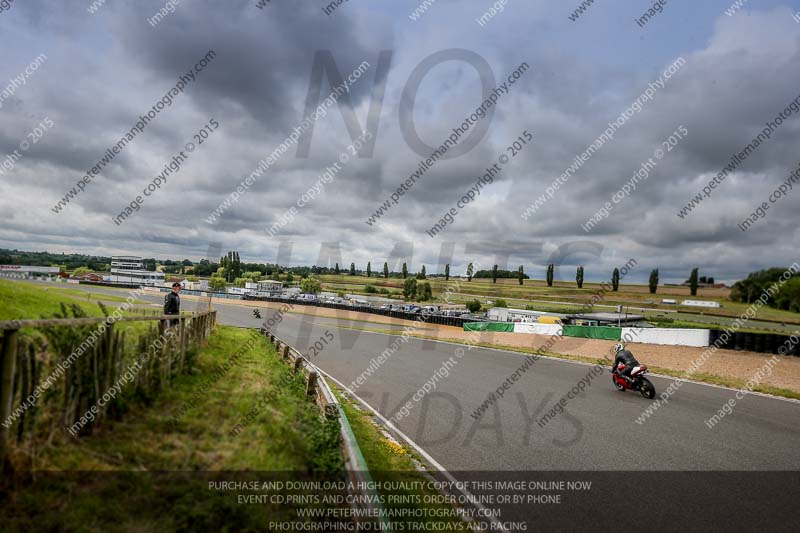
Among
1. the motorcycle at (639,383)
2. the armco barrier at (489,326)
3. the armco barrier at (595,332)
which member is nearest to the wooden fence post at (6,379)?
the motorcycle at (639,383)

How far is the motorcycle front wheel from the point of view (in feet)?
40.8

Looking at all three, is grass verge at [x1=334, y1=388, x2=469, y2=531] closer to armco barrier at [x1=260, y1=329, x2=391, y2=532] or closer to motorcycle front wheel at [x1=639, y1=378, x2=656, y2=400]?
armco barrier at [x1=260, y1=329, x2=391, y2=532]

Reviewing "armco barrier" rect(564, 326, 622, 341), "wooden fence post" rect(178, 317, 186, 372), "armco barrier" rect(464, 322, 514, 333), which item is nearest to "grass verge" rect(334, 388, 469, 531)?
"wooden fence post" rect(178, 317, 186, 372)

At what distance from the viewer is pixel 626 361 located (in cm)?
1338

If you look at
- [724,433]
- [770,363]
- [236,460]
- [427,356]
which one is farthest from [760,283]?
[236,460]

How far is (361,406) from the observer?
11.5 metres

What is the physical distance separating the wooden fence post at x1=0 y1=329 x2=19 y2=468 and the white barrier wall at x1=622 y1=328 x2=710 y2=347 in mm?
30867

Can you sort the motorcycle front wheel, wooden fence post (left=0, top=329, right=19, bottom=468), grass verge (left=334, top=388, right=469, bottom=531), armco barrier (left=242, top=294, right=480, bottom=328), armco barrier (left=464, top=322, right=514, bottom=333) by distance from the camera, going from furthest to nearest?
armco barrier (left=242, top=294, right=480, bottom=328) < armco barrier (left=464, top=322, right=514, bottom=333) < the motorcycle front wheel < grass verge (left=334, top=388, right=469, bottom=531) < wooden fence post (left=0, top=329, right=19, bottom=468)

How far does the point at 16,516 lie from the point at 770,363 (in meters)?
25.6

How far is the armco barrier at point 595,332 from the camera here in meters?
32.8

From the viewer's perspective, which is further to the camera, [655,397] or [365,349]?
[365,349]

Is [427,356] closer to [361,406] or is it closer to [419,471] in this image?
[361,406]

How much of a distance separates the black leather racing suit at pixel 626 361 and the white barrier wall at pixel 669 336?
16905 mm

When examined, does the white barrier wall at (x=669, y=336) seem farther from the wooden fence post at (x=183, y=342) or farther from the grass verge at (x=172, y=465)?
the wooden fence post at (x=183, y=342)
